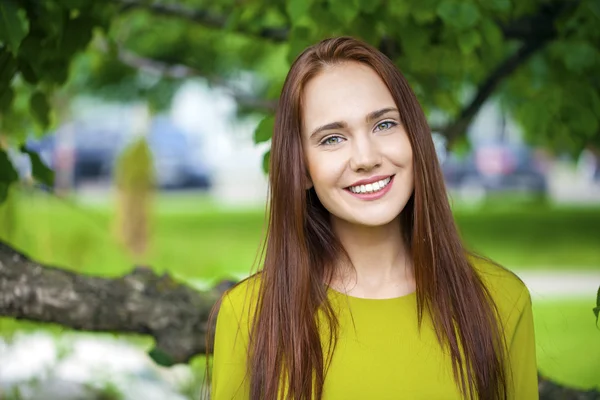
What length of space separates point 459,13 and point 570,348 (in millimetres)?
2370

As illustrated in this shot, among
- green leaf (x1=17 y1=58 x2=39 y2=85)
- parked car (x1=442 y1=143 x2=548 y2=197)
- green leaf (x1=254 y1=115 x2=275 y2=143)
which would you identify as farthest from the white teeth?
parked car (x1=442 y1=143 x2=548 y2=197)

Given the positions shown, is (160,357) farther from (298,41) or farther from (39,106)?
(298,41)

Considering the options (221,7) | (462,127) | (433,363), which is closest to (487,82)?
(462,127)

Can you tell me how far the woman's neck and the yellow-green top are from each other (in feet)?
0.11

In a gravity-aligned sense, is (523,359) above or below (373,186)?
below

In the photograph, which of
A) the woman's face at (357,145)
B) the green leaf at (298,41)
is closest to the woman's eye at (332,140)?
the woman's face at (357,145)

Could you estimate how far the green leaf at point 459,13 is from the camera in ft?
8.79

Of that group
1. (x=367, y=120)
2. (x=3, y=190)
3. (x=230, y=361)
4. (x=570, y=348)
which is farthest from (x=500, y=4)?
(x=570, y=348)

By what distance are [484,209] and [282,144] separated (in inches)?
618

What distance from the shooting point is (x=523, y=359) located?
80.5 inches

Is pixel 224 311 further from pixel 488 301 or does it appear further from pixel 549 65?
pixel 549 65

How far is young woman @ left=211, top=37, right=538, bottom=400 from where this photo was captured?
2004 millimetres

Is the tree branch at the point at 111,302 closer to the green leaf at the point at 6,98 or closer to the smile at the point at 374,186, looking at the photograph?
the green leaf at the point at 6,98

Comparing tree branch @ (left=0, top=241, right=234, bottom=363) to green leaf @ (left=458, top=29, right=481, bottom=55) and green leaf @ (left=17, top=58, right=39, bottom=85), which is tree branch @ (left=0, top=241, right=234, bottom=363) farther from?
green leaf @ (left=458, top=29, right=481, bottom=55)
